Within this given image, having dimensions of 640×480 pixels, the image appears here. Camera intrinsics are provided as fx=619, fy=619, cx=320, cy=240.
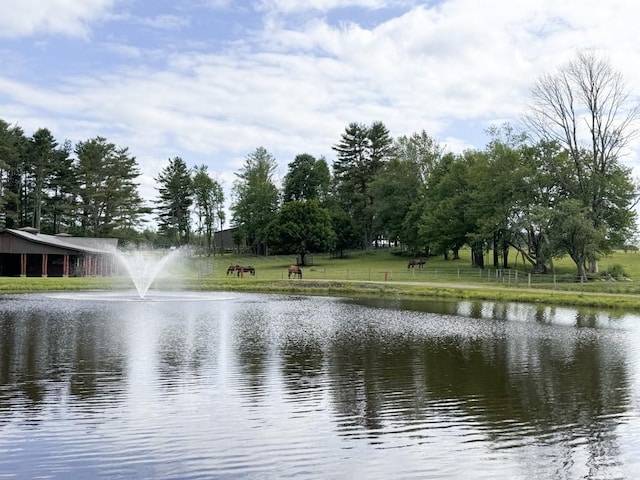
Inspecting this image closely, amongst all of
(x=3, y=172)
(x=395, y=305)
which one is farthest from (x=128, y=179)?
(x=395, y=305)

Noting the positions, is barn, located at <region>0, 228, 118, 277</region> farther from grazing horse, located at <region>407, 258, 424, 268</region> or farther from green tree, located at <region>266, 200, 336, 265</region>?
grazing horse, located at <region>407, 258, 424, 268</region>

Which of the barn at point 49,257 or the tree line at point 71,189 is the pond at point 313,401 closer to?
the barn at point 49,257

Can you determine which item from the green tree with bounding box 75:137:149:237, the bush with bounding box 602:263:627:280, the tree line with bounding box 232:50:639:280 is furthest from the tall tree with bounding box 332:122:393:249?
the bush with bounding box 602:263:627:280

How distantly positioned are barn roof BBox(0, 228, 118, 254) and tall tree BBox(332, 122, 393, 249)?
35.0 m

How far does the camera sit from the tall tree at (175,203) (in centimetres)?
9162

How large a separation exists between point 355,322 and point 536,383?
37.1ft

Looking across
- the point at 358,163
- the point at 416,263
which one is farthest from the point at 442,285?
the point at 358,163

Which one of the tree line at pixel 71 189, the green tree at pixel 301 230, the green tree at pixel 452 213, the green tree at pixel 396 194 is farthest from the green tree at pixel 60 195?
the green tree at pixel 452 213

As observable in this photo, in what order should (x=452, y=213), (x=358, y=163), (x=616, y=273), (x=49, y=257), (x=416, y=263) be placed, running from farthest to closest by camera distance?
1. (x=358, y=163)
2. (x=416, y=263)
3. (x=452, y=213)
4. (x=49, y=257)
5. (x=616, y=273)

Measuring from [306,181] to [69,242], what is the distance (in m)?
40.2

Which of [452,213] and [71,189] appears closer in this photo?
[452,213]

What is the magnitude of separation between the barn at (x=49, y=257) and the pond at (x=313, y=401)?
30.1 metres

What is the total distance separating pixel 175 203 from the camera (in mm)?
92125

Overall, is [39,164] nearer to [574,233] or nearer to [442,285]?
[442,285]
